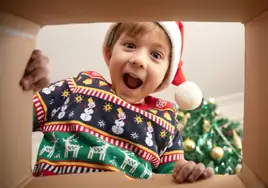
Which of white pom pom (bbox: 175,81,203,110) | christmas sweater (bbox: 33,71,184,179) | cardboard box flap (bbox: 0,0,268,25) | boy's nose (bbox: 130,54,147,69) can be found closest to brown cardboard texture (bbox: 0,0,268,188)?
cardboard box flap (bbox: 0,0,268,25)

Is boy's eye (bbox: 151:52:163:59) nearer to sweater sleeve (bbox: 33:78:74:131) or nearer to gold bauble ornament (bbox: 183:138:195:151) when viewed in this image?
sweater sleeve (bbox: 33:78:74:131)

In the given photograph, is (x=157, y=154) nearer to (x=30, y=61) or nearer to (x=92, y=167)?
(x=92, y=167)

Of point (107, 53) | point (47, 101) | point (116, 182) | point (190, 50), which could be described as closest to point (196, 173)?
point (116, 182)

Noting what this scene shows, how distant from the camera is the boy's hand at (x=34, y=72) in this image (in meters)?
0.46

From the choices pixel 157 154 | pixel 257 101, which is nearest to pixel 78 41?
pixel 157 154

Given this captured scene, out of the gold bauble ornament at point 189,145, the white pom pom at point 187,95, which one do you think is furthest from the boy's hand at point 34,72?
the gold bauble ornament at point 189,145

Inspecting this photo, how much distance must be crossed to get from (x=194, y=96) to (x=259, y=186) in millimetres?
713

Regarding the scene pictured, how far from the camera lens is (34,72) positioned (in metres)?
0.48

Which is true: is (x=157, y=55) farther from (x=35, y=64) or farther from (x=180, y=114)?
(x=180, y=114)

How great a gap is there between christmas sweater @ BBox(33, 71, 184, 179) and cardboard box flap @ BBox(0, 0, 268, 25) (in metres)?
0.39

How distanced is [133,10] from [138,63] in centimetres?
47

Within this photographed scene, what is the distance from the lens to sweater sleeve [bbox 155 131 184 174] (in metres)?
0.89

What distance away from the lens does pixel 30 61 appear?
0.47 metres

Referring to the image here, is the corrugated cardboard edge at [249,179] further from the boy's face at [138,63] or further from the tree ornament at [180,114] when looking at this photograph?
the tree ornament at [180,114]
